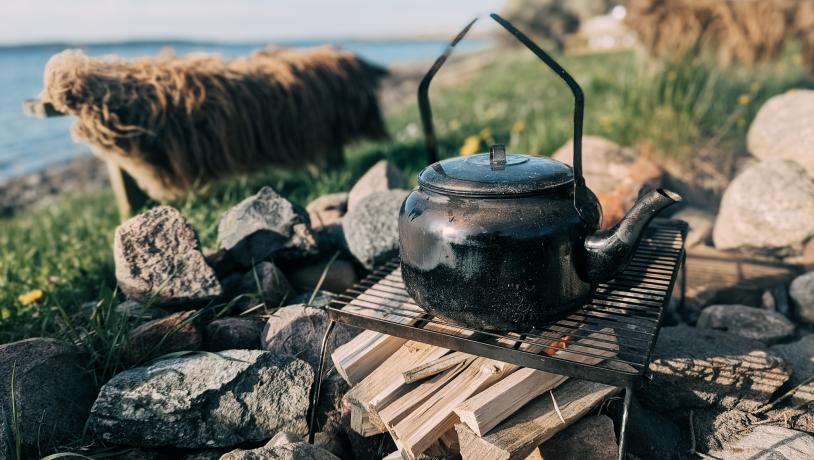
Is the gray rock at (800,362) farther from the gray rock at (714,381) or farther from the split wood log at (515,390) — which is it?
the split wood log at (515,390)

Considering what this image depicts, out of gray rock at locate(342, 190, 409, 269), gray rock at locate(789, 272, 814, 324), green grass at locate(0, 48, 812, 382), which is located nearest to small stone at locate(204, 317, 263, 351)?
green grass at locate(0, 48, 812, 382)

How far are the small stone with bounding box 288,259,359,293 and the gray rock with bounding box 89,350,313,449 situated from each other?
0.89 meters

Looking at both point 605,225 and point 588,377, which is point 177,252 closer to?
point 588,377

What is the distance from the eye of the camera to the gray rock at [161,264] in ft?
9.41

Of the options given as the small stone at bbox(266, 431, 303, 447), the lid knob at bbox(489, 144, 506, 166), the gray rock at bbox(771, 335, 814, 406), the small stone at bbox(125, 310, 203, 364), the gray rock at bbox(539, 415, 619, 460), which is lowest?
the gray rock at bbox(771, 335, 814, 406)

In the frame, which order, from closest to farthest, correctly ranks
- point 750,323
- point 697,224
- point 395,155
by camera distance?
point 750,323 < point 697,224 < point 395,155

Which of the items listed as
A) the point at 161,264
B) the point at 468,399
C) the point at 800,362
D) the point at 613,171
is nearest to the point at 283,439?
A: the point at 468,399

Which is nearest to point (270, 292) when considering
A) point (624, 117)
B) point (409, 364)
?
point (409, 364)

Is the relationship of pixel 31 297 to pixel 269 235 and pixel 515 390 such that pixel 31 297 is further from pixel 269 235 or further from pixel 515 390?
pixel 515 390

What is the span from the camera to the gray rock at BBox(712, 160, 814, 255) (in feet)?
12.8

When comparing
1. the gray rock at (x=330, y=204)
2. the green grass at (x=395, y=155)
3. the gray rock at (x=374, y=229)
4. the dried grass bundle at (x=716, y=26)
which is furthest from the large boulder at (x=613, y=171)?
the dried grass bundle at (x=716, y=26)

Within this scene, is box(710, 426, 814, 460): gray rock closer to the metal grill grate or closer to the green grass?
the metal grill grate

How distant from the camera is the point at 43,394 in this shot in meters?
2.34

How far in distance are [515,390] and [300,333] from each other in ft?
3.66
